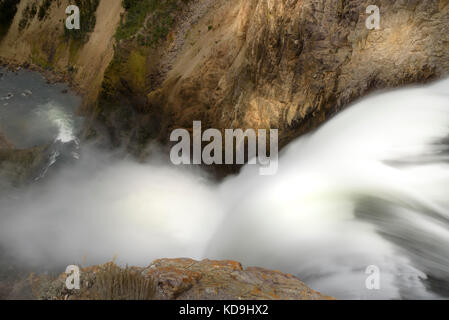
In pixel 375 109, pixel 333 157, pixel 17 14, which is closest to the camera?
pixel 333 157

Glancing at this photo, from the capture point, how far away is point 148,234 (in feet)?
29.1

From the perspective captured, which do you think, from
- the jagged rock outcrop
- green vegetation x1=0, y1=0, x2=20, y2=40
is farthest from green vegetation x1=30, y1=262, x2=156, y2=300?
green vegetation x1=0, y1=0, x2=20, y2=40

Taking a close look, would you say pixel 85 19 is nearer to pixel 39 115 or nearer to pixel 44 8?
pixel 44 8

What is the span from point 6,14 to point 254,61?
24670 mm

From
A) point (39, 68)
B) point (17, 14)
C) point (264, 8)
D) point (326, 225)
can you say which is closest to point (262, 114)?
point (264, 8)

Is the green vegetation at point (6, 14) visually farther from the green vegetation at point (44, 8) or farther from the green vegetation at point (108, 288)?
the green vegetation at point (108, 288)

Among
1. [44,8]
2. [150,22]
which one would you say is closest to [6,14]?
[44,8]

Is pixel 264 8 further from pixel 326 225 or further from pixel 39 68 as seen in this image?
pixel 39 68

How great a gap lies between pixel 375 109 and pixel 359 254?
4.37 metres

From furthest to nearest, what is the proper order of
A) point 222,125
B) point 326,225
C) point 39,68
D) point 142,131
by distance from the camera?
point 39,68 → point 142,131 → point 222,125 → point 326,225

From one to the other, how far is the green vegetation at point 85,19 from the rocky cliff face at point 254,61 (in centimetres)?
253

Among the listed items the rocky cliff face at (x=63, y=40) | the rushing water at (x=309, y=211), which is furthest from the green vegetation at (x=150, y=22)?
the rushing water at (x=309, y=211)

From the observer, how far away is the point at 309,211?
4.76m

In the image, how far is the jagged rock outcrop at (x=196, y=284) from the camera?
8.70 feet
